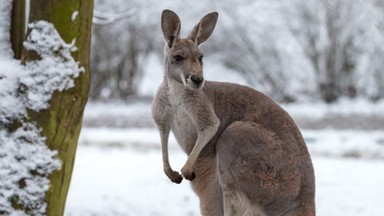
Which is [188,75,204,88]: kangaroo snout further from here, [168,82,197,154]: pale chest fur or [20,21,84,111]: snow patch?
[20,21,84,111]: snow patch

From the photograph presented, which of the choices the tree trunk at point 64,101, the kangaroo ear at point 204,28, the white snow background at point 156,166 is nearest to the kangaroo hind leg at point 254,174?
the kangaroo ear at point 204,28

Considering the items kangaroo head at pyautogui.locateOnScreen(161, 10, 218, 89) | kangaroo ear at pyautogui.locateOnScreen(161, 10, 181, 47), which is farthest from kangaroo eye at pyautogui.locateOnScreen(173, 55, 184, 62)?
kangaroo ear at pyautogui.locateOnScreen(161, 10, 181, 47)

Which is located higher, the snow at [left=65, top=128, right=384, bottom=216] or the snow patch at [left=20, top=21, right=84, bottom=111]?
the snow patch at [left=20, top=21, right=84, bottom=111]

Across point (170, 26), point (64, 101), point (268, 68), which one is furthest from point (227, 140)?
point (268, 68)

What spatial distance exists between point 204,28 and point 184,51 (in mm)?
199

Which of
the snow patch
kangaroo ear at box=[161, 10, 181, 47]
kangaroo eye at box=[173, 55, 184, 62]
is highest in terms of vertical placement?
kangaroo ear at box=[161, 10, 181, 47]

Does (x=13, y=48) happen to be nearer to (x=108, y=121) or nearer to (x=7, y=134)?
(x=7, y=134)

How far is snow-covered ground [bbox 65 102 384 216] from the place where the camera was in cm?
691

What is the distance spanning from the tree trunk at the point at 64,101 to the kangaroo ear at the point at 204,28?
558mm

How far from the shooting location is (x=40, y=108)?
3.90m

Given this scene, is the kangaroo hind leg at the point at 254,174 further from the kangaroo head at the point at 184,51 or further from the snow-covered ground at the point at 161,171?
the snow-covered ground at the point at 161,171

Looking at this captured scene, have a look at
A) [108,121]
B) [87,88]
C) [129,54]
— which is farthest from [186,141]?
[129,54]

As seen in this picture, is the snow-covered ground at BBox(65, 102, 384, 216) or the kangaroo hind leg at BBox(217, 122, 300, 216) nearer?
the kangaroo hind leg at BBox(217, 122, 300, 216)

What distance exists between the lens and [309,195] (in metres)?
3.88
